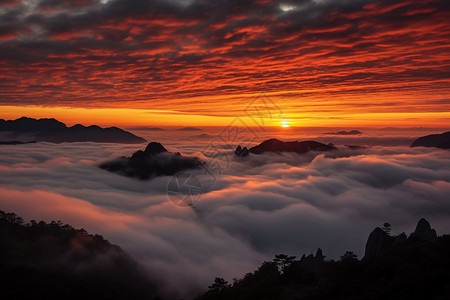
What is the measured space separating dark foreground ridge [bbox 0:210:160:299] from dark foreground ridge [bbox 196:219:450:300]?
2345 inches

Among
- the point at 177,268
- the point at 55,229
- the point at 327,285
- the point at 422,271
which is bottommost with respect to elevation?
the point at 177,268

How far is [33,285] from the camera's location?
9644cm

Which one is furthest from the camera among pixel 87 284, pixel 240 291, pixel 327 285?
pixel 87 284

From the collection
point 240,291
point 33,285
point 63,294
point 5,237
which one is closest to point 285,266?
point 240,291

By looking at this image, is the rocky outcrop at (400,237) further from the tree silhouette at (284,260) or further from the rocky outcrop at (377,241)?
the tree silhouette at (284,260)

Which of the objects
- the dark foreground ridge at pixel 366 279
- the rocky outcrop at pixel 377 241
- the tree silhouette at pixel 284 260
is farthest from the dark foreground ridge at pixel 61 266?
the rocky outcrop at pixel 377 241

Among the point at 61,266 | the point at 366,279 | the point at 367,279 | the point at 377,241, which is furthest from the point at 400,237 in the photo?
the point at 61,266

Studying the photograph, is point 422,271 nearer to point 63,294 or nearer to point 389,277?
point 389,277

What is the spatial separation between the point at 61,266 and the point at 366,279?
106 m

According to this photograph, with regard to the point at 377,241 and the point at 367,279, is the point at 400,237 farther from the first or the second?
the point at 367,279

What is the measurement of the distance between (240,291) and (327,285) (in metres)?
18.0

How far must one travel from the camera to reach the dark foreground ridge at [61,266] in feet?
320

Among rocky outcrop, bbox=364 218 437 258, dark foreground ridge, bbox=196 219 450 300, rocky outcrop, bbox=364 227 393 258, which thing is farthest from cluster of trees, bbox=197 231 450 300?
rocky outcrop, bbox=364 227 393 258

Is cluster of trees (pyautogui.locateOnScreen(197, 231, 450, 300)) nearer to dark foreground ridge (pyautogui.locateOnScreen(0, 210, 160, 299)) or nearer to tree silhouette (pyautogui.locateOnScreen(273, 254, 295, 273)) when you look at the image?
tree silhouette (pyautogui.locateOnScreen(273, 254, 295, 273))
